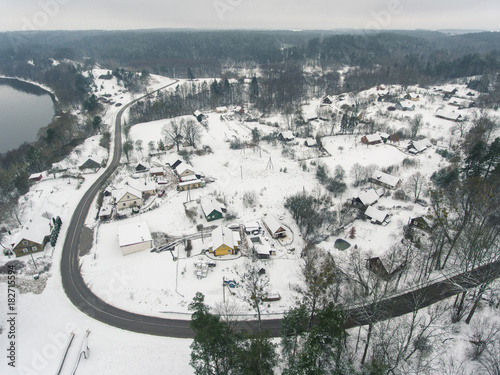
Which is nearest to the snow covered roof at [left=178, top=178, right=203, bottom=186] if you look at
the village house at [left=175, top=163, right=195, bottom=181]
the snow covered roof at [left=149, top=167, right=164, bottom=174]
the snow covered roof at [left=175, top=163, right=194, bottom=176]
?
the village house at [left=175, top=163, right=195, bottom=181]

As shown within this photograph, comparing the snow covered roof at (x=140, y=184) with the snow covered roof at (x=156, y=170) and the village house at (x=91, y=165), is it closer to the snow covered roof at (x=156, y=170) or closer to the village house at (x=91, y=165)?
the snow covered roof at (x=156, y=170)

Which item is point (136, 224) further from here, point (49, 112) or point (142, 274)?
point (49, 112)

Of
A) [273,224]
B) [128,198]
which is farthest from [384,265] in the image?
[128,198]

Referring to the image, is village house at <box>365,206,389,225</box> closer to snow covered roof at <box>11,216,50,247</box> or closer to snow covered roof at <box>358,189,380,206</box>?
snow covered roof at <box>358,189,380,206</box>

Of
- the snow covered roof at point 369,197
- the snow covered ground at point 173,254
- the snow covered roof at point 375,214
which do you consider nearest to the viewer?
the snow covered ground at point 173,254

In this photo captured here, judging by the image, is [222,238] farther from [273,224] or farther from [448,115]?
[448,115]

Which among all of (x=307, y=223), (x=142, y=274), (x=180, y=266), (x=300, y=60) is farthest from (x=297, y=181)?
(x=300, y=60)

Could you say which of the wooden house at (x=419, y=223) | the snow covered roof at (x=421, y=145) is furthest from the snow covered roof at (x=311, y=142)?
the wooden house at (x=419, y=223)
